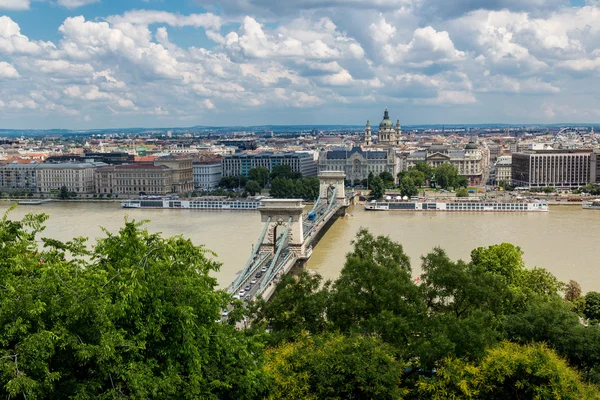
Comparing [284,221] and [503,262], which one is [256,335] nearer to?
[503,262]

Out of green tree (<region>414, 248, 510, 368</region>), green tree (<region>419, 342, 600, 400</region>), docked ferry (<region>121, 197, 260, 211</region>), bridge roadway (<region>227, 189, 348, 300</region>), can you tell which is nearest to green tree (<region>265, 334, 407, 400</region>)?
green tree (<region>419, 342, 600, 400</region>)

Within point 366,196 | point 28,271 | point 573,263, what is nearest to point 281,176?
point 366,196

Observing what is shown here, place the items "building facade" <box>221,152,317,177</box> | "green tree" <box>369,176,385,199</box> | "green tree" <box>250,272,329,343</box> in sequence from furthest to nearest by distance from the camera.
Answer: "building facade" <box>221,152,317,177</box> → "green tree" <box>369,176,385,199</box> → "green tree" <box>250,272,329,343</box>

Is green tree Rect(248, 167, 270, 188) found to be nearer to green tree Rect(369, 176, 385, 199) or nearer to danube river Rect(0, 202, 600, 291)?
green tree Rect(369, 176, 385, 199)

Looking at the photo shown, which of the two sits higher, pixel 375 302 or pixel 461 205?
pixel 375 302

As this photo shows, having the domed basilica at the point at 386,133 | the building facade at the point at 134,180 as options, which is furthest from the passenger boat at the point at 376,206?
the domed basilica at the point at 386,133

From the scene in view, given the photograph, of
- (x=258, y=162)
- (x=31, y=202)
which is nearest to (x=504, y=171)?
(x=258, y=162)
